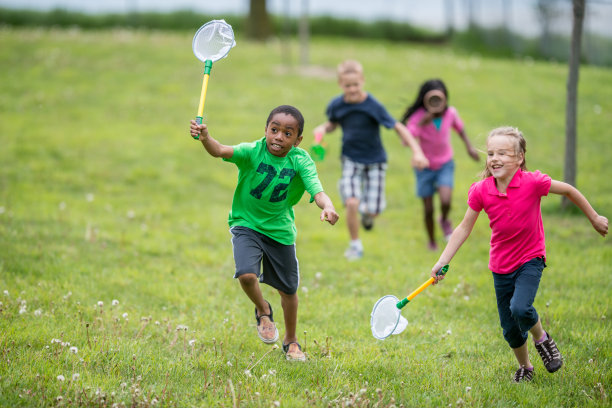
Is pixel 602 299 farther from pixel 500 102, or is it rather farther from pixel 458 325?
pixel 500 102

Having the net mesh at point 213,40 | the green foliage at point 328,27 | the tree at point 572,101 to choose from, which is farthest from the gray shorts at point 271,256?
the green foliage at point 328,27

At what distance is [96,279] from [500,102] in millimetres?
12567

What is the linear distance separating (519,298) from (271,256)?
1.93 m

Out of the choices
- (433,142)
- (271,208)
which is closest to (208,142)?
(271,208)

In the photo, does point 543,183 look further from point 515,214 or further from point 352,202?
point 352,202

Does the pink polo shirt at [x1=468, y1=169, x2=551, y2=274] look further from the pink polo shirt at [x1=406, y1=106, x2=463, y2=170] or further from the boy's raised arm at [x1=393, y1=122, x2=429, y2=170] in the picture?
the pink polo shirt at [x1=406, y1=106, x2=463, y2=170]

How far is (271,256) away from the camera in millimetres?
5305

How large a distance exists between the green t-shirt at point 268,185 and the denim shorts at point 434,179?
4.21 metres

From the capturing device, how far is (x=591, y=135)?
48.0 ft

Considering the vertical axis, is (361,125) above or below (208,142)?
below

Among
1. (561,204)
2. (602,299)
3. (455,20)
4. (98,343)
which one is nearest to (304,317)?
(98,343)

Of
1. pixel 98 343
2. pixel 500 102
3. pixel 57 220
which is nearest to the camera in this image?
pixel 98 343

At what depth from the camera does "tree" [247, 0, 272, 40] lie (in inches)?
947

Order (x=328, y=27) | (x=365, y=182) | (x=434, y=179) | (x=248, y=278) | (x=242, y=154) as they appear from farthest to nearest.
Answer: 1. (x=328, y=27)
2. (x=434, y=179)
3. (x=365, y=182)
4. (x=242, y=154)
5. (x=248, y=278)
